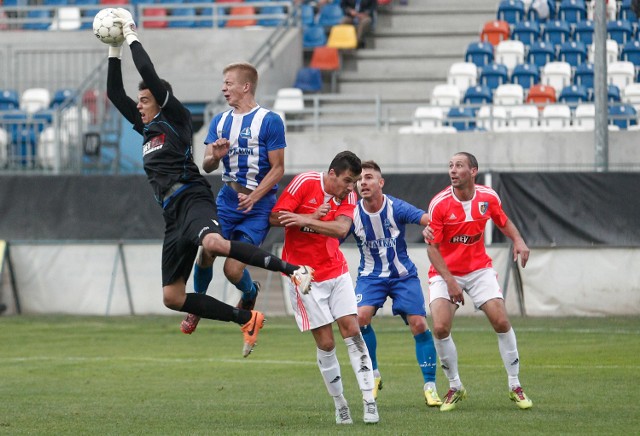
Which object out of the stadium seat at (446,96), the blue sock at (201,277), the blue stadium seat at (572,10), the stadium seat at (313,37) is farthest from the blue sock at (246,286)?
the stadium seat at (313,37)

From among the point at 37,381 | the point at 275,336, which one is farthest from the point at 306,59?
the point at 37,381

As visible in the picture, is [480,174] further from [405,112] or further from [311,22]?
[311,22]

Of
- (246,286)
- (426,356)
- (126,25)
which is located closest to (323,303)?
(246,286)

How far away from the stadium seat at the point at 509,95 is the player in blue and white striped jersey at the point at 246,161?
15856 mm

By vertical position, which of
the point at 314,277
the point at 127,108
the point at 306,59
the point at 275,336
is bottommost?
the point at 275,336

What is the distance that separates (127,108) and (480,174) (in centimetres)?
1102

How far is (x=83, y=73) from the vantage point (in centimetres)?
2867

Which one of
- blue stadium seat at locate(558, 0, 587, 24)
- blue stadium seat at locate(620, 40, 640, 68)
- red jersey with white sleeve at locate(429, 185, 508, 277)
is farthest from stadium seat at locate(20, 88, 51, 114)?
red jersey with white sleeve at locate(429, 185, 508, 277)

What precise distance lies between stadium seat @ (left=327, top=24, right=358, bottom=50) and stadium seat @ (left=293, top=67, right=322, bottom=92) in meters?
0.88

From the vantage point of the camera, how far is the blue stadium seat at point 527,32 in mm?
28422

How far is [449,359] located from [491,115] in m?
13.2

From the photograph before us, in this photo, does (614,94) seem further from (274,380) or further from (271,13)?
A: (274,380)

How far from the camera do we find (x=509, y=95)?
26.0 metres

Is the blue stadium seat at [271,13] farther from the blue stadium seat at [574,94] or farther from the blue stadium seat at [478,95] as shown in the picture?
the blue stadium seat at [574,94]
